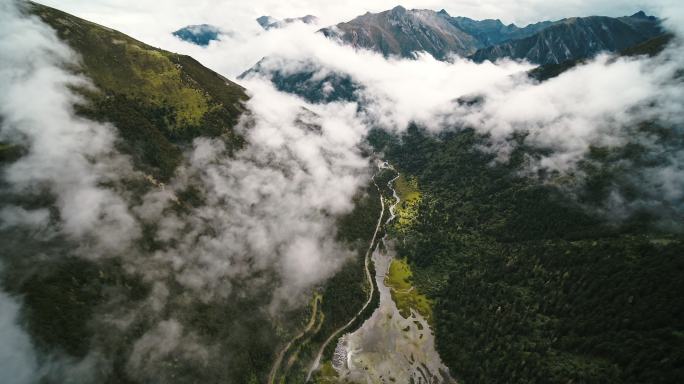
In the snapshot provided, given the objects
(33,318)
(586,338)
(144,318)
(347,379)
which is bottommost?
(347,379)

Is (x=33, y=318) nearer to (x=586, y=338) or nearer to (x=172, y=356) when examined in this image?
(x=172, y=356)

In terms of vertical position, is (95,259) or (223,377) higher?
(95,259)

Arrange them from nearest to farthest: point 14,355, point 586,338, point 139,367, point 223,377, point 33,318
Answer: point 14,355 < point 33,318 < point 139,367 < point 223,377 < point 586,338

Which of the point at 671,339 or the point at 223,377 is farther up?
the point at 671,339

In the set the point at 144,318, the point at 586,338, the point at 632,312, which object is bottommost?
the point at 144,318

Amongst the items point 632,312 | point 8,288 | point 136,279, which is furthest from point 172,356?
point 632,312

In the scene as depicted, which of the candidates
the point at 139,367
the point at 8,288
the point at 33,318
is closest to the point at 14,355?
the point at 33,318

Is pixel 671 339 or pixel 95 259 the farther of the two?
pixel 95 259

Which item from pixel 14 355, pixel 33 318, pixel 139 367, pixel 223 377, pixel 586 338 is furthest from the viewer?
pixel 586 338

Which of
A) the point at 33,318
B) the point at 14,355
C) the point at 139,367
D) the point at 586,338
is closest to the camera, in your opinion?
the point at 14,355

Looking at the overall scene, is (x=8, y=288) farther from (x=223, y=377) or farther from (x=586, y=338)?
(x=586, y=338)
